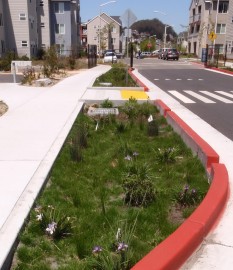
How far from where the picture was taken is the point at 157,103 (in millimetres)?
10875

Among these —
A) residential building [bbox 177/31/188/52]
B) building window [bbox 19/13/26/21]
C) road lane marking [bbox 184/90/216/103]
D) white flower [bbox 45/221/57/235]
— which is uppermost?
building window [bbox 19/13/26/21]

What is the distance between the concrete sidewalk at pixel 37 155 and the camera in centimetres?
321

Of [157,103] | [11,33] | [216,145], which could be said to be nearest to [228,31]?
[11,33]

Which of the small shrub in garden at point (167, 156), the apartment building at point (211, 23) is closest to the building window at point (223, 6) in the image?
the apartment building at point (211, 23)

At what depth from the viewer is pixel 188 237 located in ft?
10.2

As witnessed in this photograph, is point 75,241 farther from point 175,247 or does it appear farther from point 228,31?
point 228,31

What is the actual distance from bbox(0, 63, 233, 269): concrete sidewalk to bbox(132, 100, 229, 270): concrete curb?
95mm

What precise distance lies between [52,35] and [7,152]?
172ft

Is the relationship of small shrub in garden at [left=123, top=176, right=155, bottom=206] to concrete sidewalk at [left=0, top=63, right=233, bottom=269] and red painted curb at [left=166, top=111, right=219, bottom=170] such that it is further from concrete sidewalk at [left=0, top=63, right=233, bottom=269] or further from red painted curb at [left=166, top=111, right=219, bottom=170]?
red painted curb at [left=166, top=111, right=219, bottom=170]

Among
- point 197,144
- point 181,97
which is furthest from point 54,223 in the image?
point 181,97

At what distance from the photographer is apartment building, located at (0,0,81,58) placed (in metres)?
41.1

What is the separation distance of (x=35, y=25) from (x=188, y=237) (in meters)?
46.9

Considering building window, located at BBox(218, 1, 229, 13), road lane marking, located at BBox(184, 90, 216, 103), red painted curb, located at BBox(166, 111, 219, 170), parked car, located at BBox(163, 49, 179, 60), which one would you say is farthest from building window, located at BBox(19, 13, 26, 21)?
building window, located at BBox(218, 1, 229, 13)

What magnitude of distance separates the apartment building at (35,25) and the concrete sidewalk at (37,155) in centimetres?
2537
